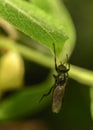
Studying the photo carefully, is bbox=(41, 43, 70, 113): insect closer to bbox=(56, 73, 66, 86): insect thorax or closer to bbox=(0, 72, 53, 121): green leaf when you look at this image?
bbox=(56, 73, 66, 86): insect thorax

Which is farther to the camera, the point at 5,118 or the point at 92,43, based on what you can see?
the point at 92,43

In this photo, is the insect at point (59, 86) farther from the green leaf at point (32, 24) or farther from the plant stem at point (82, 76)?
the green leaf at point (32, 24)

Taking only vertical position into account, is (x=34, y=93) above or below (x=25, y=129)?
above

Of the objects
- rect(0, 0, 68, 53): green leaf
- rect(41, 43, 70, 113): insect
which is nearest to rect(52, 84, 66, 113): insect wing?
rect(41, 43, 70, 113): insect

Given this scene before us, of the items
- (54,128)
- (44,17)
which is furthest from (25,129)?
(44,17)

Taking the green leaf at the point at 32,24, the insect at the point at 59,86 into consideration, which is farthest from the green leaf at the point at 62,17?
the green leaf at the point at 32,24

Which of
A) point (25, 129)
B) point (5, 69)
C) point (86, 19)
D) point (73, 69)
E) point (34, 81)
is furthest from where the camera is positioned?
point (86, 19)

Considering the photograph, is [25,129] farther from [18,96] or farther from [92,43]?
[92,43]

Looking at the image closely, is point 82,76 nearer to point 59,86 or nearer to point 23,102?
point 59,86
